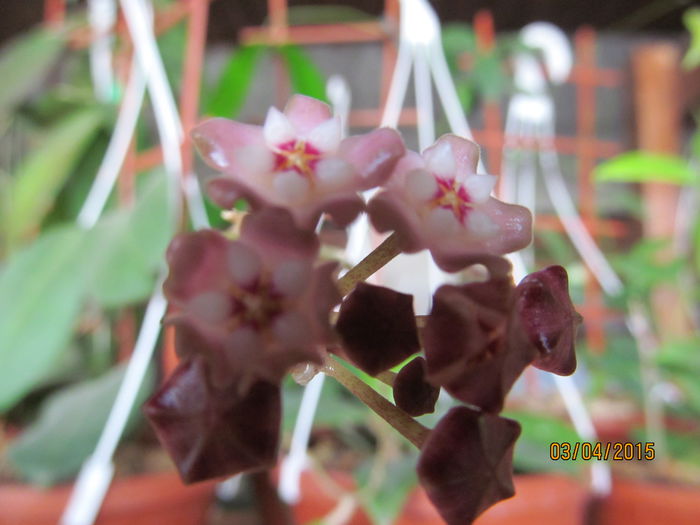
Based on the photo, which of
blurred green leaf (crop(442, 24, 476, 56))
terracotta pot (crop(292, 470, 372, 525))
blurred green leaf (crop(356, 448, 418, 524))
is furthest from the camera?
blurred green leaf (crop(442, 24, 476, 56))

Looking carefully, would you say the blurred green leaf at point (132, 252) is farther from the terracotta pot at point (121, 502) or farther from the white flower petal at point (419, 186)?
the white flower petal at point (419, 186)

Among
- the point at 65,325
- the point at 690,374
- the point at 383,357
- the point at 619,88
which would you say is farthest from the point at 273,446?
the point at 619,88

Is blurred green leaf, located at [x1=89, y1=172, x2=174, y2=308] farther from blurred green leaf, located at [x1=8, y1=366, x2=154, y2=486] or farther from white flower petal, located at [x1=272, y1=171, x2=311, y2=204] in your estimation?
white flower petal, located at [x1=272, y1=171, x2=311, y2=204]

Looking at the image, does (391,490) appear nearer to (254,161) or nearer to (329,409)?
(329,409)

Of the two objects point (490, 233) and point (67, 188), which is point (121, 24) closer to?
point (67, 188)

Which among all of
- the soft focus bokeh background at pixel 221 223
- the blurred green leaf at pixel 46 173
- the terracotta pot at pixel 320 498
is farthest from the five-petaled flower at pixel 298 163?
the blurred green leaf at pixel 46 173

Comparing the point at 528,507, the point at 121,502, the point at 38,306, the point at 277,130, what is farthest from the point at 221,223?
the point at 277,130

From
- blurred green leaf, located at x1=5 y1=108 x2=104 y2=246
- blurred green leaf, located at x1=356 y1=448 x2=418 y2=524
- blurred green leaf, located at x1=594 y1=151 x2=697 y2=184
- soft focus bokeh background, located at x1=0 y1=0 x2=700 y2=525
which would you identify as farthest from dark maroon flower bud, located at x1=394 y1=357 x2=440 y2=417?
blurred green leaf, located at x1=5 y1=108 x2=104 y2=246
